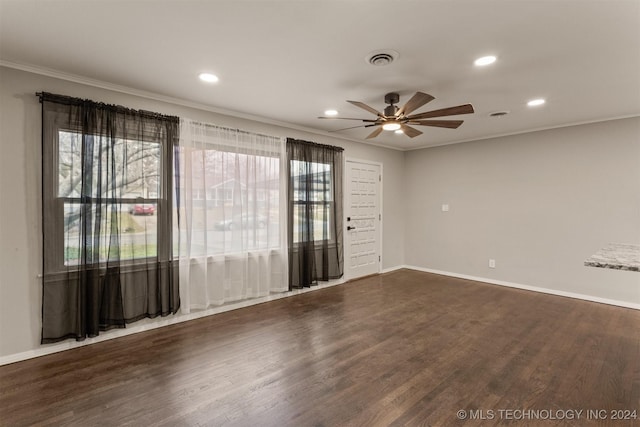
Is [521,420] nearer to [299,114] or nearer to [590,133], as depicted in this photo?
[299,114]

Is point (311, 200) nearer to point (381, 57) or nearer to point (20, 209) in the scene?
point (381, 57)

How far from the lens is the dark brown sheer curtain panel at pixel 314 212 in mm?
4574

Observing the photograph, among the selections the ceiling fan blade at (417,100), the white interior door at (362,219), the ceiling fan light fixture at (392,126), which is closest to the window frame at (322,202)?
the white interior door at (362,219)

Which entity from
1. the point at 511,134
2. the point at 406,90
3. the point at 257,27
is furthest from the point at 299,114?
the point at 511,134

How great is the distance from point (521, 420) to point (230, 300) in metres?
3.22

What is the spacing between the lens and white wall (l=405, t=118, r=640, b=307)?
13.7 feet

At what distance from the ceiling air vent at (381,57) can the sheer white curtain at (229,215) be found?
81.9 inches

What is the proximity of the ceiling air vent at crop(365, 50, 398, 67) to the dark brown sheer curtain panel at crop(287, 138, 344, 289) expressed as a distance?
2129mm

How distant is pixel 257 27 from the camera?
212 cm

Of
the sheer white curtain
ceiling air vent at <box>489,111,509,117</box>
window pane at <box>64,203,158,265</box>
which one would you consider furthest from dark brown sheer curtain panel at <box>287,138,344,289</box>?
ceiling air vent at <box>489,111,509,117</box>

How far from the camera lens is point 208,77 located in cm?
294

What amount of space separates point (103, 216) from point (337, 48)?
8.82 ft

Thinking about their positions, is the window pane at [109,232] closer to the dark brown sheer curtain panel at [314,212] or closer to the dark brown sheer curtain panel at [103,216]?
the dark brown sheer curtain panel at [103,216]

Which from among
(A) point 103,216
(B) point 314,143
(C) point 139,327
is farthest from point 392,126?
(C) point 139,327
